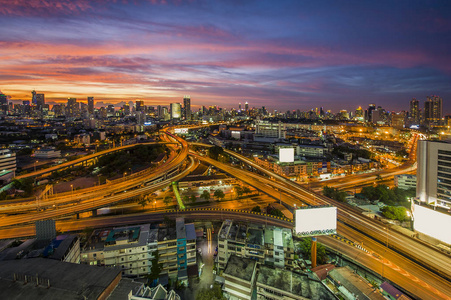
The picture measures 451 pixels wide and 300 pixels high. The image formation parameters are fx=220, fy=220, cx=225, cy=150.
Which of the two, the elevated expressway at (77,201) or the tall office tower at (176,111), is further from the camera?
the tall office tower at (176,111)

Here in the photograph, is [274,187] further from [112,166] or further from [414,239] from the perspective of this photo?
[112,166]

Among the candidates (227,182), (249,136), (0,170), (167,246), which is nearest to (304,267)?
(167,246)

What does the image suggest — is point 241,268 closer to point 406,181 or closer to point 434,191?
point 434,191

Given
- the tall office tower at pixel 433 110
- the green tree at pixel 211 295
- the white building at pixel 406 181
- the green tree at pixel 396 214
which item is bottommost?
the green tree at pixel 211 295

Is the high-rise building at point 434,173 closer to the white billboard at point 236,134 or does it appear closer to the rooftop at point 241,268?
the rooftop at point 241,268

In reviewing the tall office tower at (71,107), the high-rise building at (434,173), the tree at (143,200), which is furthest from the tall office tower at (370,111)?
the tall office tower at (71,107)

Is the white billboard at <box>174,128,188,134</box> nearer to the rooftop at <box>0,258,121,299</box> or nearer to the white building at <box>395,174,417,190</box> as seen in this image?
the white building at <box>395,174,417,190</box>

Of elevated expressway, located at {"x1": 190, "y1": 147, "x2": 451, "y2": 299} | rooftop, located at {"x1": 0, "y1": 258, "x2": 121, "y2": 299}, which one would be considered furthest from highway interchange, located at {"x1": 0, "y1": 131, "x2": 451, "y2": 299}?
rooftop, located at {"x1": 0, "y1": 258, "x2": 121, "y2": 299}
